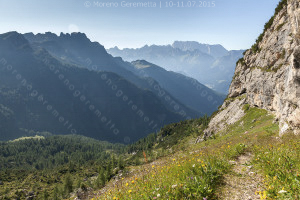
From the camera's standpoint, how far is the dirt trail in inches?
260

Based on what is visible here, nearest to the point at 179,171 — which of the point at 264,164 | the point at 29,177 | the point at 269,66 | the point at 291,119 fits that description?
the point at 264,164

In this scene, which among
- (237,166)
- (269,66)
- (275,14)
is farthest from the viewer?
(275,14)

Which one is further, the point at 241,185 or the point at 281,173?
the point at 241,185

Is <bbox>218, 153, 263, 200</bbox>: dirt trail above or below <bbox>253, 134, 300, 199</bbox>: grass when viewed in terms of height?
below

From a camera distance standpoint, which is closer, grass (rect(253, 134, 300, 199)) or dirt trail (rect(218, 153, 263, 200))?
grass (rect(253, 134, 300, 199))

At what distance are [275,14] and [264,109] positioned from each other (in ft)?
101

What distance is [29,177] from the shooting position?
147250mm

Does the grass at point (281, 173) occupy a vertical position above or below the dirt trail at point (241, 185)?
above

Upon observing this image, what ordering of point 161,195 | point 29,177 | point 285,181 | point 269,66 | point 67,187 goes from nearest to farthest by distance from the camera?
point 285,181 < point 161,195 < point 269,66 < point 67,187 < point 29,177

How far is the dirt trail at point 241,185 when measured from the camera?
6.61 metres

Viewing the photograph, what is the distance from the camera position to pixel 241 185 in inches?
292

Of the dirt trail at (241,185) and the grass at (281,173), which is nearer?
the grass at (281,173)

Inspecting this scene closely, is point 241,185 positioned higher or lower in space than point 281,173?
lower

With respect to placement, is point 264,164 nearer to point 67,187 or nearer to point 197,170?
point 197,170
